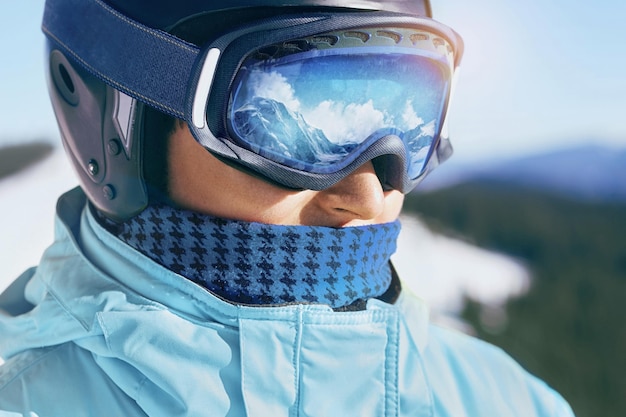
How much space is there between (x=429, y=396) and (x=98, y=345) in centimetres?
61

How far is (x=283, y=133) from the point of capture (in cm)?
127

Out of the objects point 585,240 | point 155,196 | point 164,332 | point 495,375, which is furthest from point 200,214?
point 585,240

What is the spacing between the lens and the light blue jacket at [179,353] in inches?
48.4

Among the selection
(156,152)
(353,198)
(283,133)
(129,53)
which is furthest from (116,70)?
(353,198)

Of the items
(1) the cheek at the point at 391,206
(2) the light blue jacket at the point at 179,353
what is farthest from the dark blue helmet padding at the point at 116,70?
(1) the cheek at the point at 391,206

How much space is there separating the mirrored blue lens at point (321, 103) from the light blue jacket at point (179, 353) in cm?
27

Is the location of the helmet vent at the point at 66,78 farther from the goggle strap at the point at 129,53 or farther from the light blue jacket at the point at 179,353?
the light blue jacket at the point at 179,353

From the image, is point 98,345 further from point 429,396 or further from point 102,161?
point 429,396

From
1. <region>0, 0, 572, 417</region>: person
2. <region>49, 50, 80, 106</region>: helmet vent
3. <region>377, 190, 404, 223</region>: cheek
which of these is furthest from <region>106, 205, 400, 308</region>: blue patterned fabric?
<region>49, 50, 80, 106</region>: helmet vent

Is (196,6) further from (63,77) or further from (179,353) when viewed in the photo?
(179,353)

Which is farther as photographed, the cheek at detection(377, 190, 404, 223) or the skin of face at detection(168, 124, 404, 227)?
the cheek at detection(377, 190, 404, 223)

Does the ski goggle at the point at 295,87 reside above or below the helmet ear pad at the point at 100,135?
above

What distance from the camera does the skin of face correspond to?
1.29 metres

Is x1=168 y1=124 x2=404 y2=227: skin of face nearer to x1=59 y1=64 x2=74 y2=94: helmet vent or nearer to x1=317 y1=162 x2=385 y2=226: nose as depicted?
x1=317 y1=162 x2=385 y2=226: nose
